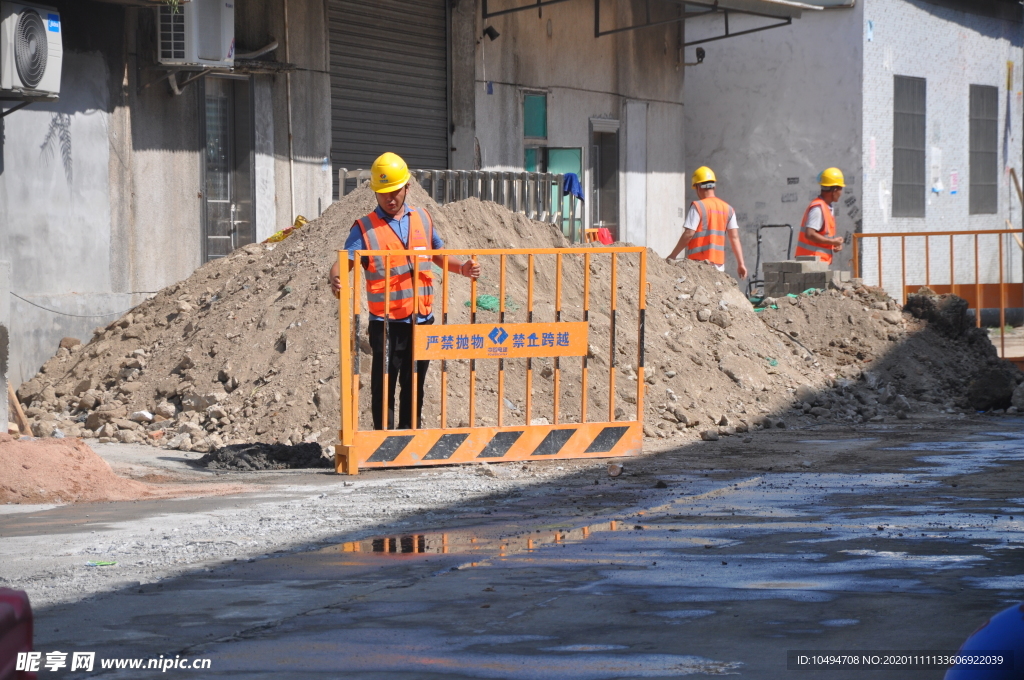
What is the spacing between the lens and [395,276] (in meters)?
9.34

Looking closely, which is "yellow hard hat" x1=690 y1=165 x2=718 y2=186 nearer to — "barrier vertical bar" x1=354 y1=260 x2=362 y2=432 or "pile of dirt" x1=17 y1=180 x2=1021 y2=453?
"pile of dirt" x1=17 y1=180 x2=1021 y2=453

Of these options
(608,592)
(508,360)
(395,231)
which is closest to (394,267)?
(395,231)

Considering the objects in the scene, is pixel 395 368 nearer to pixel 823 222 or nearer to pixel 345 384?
pixel 345 384

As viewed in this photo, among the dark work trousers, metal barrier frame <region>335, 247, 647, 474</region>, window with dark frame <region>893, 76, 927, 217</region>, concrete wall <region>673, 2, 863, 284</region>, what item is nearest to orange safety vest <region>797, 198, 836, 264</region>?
metal barrier frame <region>335, 247, 647, 474</region>

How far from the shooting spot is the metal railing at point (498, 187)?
51.0ft

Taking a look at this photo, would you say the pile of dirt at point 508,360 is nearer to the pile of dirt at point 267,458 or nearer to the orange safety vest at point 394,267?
the orange safety vest at point 394,267

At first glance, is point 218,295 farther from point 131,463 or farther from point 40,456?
point 40,456

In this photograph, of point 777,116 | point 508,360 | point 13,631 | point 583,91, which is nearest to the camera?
point 13,631

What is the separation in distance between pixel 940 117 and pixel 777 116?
11.5 ft

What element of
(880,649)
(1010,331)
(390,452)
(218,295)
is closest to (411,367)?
(390,452)

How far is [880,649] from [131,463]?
248 inches

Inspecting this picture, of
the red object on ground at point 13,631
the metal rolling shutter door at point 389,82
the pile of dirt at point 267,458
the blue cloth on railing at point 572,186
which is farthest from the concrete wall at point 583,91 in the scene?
the red object on ground at point 13,631

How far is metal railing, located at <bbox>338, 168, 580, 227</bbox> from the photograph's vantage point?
51.0ft

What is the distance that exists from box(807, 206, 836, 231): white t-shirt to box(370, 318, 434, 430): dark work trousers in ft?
24.4
